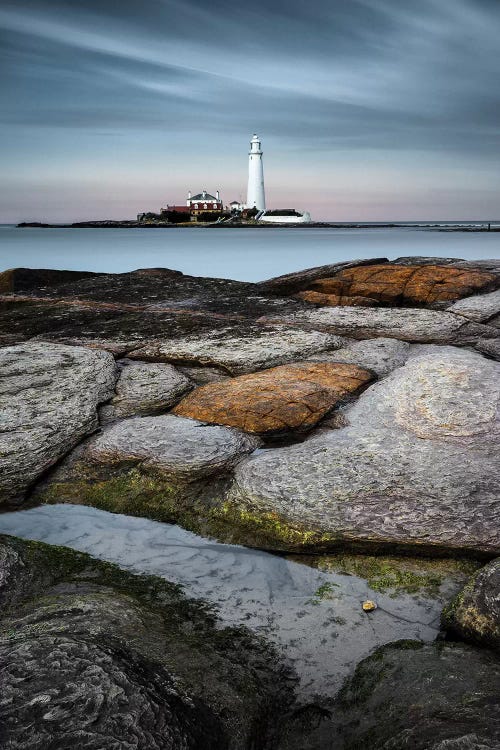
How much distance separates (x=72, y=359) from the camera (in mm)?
5543

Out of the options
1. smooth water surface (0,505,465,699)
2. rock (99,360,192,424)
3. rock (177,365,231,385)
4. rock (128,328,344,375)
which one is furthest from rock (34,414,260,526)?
rock (128,328,344,375)

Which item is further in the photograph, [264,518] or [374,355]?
[374,355]

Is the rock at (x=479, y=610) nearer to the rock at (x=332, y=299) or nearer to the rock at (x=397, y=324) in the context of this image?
the rock at (x=397, y=324)

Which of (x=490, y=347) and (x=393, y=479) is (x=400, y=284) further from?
(x=393, y=479)

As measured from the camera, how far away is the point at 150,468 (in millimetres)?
4043

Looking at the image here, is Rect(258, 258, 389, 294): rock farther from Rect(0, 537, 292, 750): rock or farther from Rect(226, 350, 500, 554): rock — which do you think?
Rect(0, 537, 292, 750): rock

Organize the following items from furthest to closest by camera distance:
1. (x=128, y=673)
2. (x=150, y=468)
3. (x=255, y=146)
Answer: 1. (x=255, y=146)
2. (x=150, y=468)
3. (x=128, y=673)

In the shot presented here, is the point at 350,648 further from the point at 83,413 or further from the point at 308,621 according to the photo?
the point at 83,413

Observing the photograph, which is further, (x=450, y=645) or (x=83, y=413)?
(x=83, y=413)

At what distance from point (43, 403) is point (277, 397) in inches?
76.3

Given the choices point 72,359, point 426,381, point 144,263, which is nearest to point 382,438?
point 426,381

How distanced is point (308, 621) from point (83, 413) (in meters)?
2.62

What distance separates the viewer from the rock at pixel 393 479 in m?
3.25

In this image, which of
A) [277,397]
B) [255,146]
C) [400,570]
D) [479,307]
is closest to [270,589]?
[400,570]
